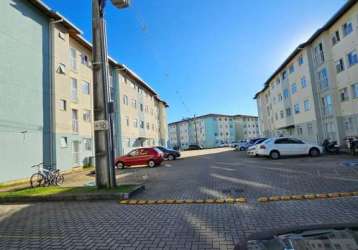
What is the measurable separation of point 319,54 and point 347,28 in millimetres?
4634

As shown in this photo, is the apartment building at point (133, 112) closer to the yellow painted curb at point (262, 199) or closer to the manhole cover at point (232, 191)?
the manhole cover at point (232, 191)

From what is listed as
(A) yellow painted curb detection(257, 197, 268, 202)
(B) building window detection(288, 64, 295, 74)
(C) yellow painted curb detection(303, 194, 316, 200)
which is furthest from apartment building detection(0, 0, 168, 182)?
(B) building window detection(288, 64, 295, 74)

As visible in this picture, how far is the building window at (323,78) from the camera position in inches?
1005

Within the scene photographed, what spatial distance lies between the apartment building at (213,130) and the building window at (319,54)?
6509cm

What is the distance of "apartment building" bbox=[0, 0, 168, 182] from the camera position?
642 inches

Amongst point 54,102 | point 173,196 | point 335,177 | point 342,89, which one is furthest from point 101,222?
point 342,89

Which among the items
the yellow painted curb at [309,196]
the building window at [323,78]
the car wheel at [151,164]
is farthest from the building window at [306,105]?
the yellow painted curb at [309,196]

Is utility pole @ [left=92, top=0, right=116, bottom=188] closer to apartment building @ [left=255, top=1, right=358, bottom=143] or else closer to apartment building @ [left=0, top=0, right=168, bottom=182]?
apartment building @ [left=0, top=0, right=168, bottom=182]

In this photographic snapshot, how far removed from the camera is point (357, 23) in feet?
65.8

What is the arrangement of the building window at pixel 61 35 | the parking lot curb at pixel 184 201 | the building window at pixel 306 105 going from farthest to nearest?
the building window at pixel 306 105, the building window at pixel 61 35, the parking lot curb at pixel 184 201

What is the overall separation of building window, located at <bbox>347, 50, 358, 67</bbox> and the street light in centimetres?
1946

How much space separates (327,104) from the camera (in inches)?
1022

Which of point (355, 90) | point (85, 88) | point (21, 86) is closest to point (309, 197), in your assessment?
point (21, 86)

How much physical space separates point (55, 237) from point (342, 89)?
26005 millimetres
